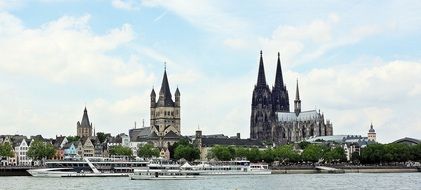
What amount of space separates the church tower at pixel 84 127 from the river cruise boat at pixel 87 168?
7009 cm

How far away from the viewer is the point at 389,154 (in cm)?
15788

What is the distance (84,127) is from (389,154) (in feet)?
220

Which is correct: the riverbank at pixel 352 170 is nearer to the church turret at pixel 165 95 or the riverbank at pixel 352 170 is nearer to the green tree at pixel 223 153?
the green tree at pixel 223 153

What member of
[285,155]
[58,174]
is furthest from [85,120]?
[58,174]

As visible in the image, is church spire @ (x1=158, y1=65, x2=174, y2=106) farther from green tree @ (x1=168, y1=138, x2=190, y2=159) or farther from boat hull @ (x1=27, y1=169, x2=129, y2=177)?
boat hull @ (x1=27, y1=169, x2=129, y2=177)

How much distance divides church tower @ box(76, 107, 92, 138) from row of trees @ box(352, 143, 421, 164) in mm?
59123

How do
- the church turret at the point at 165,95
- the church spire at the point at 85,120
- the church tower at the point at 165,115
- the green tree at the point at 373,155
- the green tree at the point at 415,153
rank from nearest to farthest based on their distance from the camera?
1. the green tree at the point at 373,155
2. the green tree at the point at 415,153
3. the church spire at the point at 85,120
4. the church tower at the point at 165,115
5. the church turret at the point at 165,95

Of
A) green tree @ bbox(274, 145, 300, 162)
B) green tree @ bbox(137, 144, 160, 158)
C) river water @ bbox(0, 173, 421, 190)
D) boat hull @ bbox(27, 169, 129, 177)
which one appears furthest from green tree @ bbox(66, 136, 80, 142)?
river water @ bbox(0, 173, 421, 190)

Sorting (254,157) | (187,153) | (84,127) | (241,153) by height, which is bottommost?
(254,157)

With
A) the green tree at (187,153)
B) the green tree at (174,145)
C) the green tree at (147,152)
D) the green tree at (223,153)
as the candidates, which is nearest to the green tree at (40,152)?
the green tree at (147,152)

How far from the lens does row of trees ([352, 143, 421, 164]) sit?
15900 cm

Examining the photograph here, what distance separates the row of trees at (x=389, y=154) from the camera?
522ft

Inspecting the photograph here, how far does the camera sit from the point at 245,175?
119m

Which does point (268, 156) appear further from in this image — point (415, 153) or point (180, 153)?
point (415, 153)
